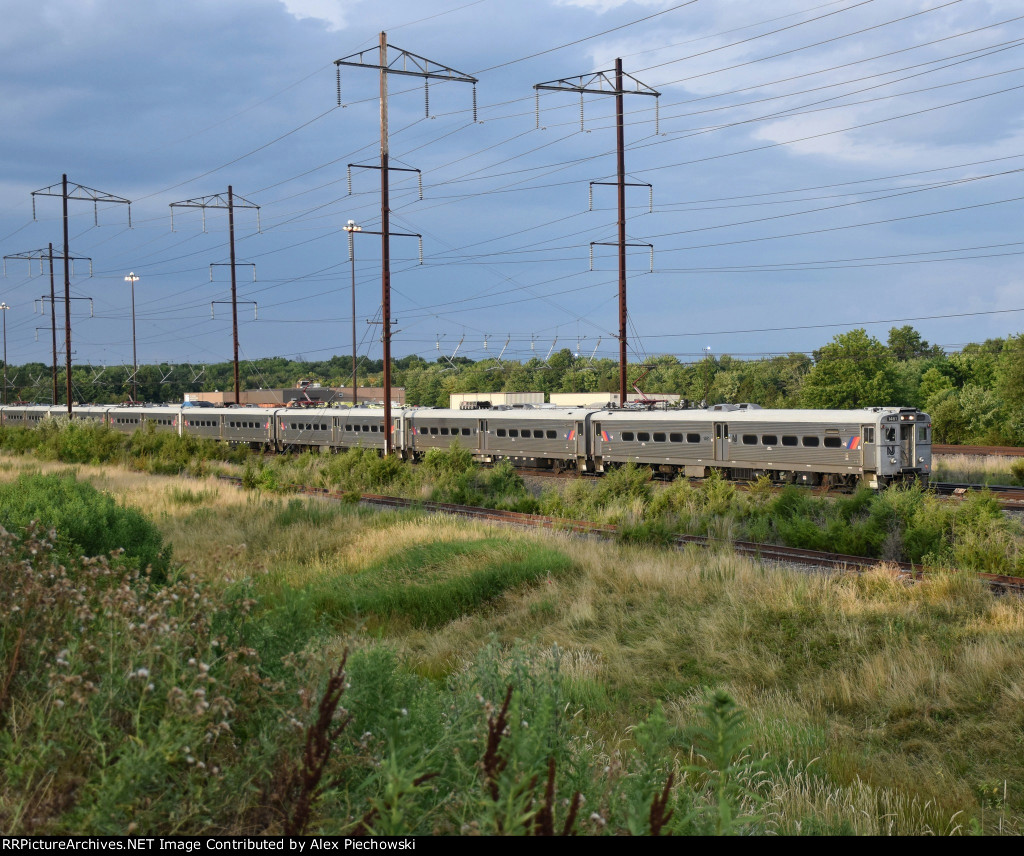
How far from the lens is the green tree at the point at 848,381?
73062 millimetres

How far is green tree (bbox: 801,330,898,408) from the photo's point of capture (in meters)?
73.1

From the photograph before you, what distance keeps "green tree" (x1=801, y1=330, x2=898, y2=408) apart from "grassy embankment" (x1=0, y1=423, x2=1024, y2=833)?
206 ft

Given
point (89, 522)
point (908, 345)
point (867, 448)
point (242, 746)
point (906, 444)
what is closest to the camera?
point (242, 746)

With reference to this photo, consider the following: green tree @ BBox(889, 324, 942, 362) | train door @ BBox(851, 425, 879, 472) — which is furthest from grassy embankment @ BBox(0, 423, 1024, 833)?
green tree @ BBox(889, 324, 942, 362)

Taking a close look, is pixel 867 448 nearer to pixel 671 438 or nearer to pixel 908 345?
pixel 671 438

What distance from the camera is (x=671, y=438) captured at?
28844 millimetres

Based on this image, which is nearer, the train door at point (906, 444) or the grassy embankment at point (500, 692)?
the grassy embankment at point (500, 692)

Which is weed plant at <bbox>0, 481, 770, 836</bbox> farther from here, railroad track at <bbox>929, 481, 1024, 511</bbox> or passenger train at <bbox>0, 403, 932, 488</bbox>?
passenger train at <bbox>0, 403, 932, 488</bbox>

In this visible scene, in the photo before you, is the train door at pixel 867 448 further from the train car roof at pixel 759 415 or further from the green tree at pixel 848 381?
the green tree at pixel 848 381

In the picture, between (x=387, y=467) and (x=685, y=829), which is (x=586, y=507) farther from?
(x=685, y=829)

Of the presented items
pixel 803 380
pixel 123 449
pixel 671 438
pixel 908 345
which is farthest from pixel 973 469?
pixel 908 345

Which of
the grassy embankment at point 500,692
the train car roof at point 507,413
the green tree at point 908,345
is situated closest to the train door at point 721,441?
the train car roof at point 507,413

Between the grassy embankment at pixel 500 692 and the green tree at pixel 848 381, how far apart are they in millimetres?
62657

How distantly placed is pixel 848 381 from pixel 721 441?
5129 centimetres
